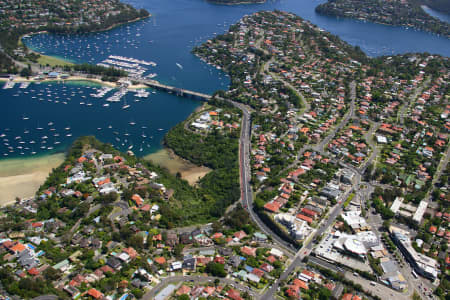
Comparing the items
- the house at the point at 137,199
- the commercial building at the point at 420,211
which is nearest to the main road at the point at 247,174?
the house at the point at 137,199

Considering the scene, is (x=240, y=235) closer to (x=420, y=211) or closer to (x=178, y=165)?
(x=178, y=165)

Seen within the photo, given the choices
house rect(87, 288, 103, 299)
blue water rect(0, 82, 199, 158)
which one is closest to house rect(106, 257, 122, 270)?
house rect(87, 288, 103, 299)

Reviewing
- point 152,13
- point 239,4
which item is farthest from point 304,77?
point 239,4

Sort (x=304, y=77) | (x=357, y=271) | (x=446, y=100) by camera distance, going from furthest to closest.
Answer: (x=304, y=77) → (x=446, y=100) → (x=357, y=271)

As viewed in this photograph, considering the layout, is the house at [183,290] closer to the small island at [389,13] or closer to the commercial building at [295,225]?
the commercial building at [295,225]

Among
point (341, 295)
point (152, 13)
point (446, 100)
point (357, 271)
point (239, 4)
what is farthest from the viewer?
point (239, 4)

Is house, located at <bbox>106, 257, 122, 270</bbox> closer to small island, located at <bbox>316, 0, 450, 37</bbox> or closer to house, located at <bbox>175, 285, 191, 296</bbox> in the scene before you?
house, located at <bbox>175, 285, 191, 296</bbox>

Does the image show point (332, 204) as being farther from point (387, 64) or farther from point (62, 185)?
point (387, 64)
